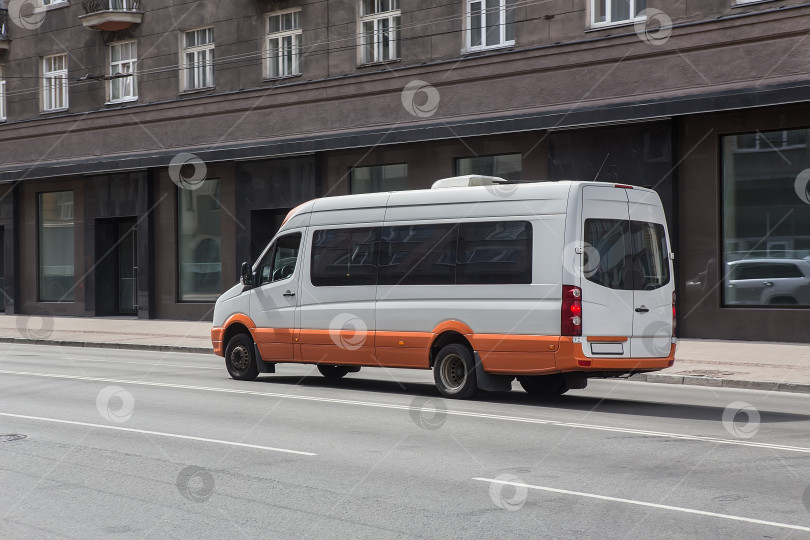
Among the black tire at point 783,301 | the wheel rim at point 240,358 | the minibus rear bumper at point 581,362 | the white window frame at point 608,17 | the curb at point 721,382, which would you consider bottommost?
the curb at point 721,382

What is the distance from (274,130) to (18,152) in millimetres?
11473

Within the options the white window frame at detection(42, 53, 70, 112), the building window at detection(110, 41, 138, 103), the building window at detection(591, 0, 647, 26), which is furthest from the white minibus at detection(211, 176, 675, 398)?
the white window frame at detection(42, 53, 70, 112)

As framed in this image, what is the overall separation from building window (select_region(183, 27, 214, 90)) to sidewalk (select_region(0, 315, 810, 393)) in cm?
687

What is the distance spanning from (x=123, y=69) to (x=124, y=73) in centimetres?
15

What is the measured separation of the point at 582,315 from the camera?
38.1 feet

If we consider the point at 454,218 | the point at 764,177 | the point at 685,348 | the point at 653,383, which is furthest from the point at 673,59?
the point at 454,218

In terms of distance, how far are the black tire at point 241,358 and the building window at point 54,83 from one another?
67.6 feet

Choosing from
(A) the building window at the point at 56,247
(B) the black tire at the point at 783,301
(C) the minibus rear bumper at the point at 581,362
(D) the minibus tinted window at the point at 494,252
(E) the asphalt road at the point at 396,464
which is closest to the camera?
(E) the asphalt road at the point at 396,464

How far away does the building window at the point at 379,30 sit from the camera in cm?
2533

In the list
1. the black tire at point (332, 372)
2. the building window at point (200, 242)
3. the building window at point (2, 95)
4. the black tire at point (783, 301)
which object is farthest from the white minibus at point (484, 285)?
the building window at point (2, 95)

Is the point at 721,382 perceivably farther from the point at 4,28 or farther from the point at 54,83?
the point at 4,28

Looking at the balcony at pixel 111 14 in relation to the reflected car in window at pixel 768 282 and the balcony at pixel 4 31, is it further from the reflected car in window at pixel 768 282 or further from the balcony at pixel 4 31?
the reflected car in window at pixel 768 282

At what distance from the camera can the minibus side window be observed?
14.6 m

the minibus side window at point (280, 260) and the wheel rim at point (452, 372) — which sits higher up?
the minibus side window at point (280, 260)
